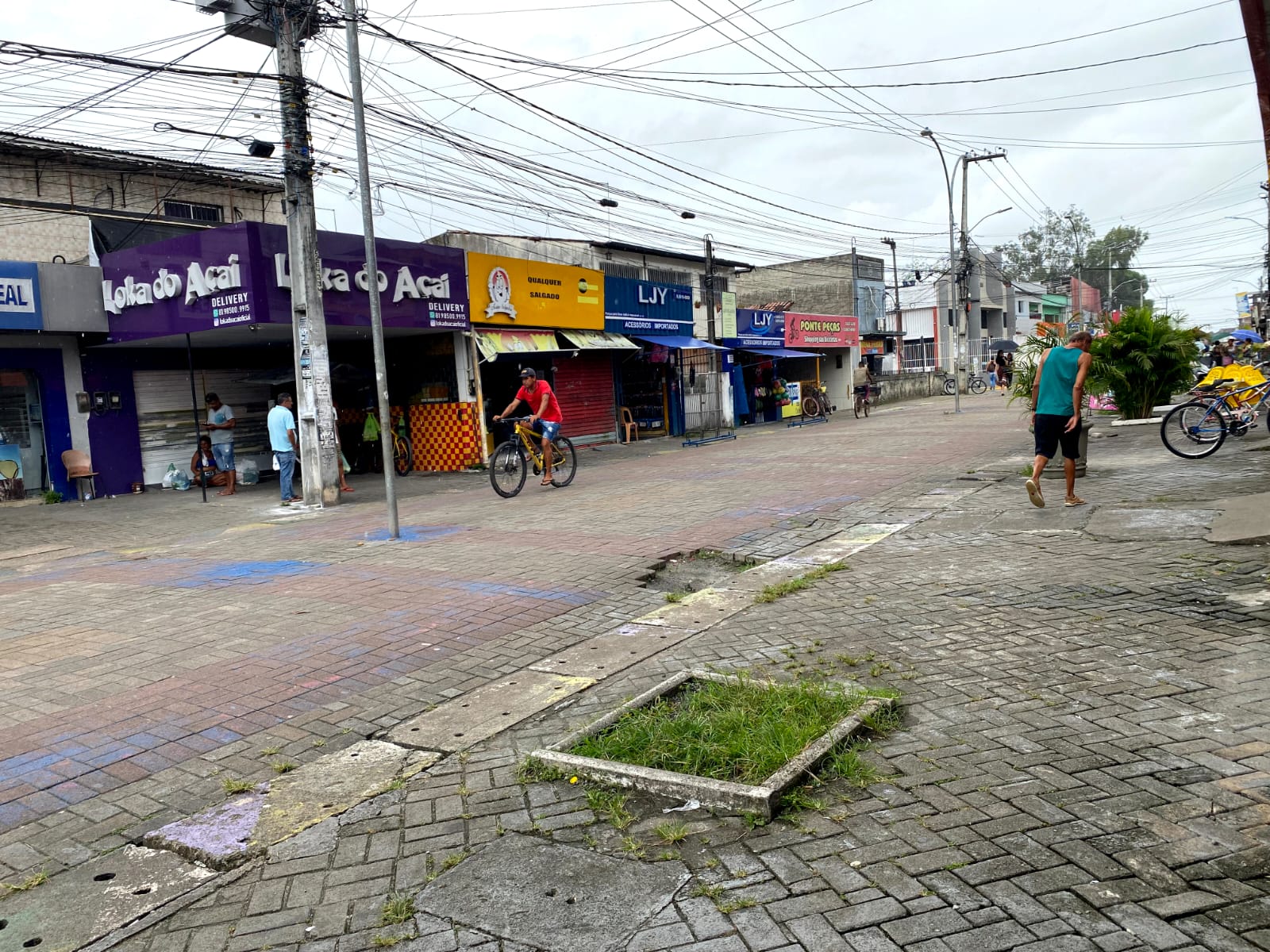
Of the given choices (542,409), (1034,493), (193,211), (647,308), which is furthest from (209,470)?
(1034,493)

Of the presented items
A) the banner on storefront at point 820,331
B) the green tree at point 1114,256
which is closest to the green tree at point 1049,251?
the green tree at point 1114,256

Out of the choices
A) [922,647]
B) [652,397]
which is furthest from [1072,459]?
[652,397]

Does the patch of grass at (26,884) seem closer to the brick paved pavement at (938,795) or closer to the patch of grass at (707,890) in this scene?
the brick paved pavement at (938,795)

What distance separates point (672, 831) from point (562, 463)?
1133cm

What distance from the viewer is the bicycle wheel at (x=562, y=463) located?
1426cm

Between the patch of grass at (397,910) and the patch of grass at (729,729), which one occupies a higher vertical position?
the patch of grass at (729,729)

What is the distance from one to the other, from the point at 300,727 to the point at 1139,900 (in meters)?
3.64

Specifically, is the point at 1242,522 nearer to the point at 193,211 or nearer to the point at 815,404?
the point at 193,211

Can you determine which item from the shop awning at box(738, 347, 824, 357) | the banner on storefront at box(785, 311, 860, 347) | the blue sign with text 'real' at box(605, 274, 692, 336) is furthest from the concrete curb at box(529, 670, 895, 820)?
the banner on storefront at box(785, 311, 860, 347)

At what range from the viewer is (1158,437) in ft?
50.5

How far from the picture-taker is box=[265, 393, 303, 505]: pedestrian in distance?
46.3 feet

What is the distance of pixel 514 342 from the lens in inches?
755

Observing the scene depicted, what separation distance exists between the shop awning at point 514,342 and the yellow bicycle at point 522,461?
4475 millimetres

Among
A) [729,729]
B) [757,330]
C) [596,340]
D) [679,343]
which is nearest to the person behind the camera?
[729,729]
